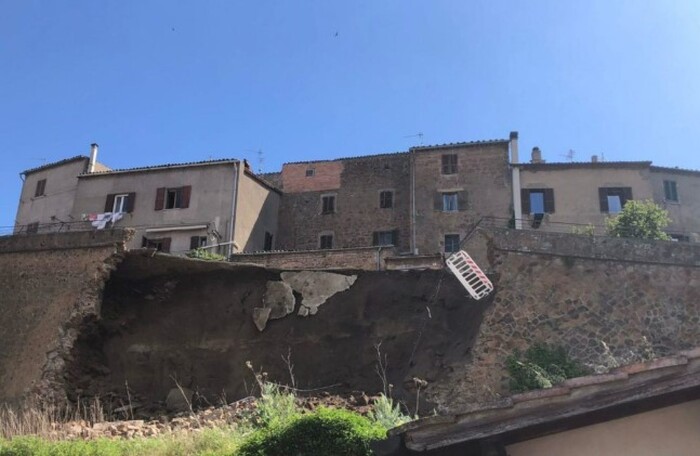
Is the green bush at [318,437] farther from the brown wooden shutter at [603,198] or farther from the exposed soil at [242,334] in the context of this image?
the brown wooden shutter at [603,198]

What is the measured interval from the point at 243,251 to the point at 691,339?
21245mm

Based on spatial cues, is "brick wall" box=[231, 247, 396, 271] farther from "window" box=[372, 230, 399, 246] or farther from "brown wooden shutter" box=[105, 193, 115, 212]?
"brown wooden shutter" box=[105, 193, 115, 212]

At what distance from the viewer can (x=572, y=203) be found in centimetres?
3158

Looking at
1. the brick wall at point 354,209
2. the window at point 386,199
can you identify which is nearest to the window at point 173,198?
the brick wall at point 354,209

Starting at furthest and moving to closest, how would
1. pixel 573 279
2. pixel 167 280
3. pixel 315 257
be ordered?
1. pixel 315 257
2. pixel 167 280
3. pixel 573 279

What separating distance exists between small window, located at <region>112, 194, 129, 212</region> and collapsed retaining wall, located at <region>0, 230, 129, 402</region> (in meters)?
10.4

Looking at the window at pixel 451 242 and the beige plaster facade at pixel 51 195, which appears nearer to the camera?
the window at pixel 451 242

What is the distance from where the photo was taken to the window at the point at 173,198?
109ft

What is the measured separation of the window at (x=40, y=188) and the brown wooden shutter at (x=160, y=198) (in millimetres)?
8227

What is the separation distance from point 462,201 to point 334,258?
339 inches

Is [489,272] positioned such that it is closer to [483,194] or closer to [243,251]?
[483,194]

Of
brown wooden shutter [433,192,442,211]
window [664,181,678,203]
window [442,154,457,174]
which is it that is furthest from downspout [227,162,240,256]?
window [664,181,678,203]

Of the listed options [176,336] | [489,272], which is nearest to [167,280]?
[176,336]

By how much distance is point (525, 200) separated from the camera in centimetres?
3200
